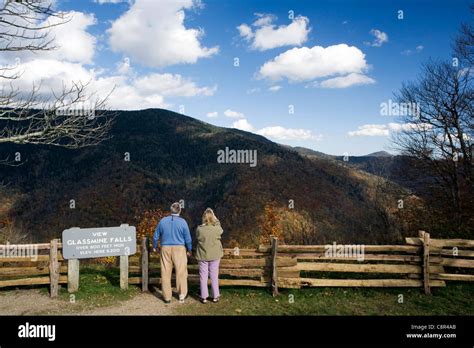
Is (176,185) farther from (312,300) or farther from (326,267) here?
(312,300)

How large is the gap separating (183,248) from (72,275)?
107 inches

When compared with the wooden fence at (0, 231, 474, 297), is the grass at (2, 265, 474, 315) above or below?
below

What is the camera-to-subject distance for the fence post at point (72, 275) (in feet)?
25.3

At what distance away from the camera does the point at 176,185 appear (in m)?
69.3

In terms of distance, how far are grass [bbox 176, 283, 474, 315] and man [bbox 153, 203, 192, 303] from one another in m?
0.50

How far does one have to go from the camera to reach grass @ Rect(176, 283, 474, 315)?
6.80 metres
